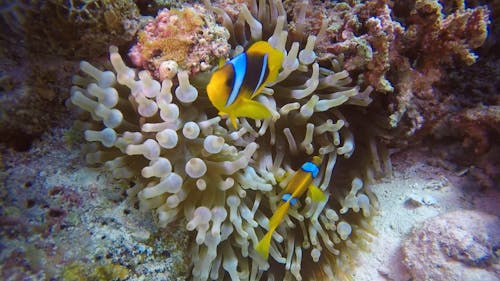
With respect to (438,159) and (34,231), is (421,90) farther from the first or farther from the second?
(34,231)

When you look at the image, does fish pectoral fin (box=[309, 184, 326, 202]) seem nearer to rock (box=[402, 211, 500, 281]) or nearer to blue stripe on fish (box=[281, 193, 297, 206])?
blue stripe on fish (box=[281, 193, 297, 206])

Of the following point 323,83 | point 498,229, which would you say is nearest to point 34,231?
point 323,83

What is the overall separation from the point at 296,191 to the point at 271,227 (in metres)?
0.28

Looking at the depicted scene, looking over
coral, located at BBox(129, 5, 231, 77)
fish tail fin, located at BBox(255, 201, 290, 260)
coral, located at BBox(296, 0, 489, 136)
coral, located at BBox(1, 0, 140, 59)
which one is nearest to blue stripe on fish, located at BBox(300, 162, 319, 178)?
fish tail fin, located at BBox(255, 201, 290, 260)

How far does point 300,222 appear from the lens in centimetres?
268

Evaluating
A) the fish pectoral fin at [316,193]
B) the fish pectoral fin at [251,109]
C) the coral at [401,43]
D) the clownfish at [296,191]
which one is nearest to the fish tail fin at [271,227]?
the clownfish at [296,191]

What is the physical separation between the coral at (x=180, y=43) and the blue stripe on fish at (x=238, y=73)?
23.5 inches

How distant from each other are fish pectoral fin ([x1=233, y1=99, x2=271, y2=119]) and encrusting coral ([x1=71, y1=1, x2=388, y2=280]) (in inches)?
14.6

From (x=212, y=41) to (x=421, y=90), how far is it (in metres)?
1.56

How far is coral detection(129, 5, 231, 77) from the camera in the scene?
2.18 metres

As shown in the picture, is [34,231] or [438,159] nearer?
[34,231]

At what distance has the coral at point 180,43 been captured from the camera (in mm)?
2184

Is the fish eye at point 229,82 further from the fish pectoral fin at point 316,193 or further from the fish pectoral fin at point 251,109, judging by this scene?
the fish pectoral fin at point 316,193

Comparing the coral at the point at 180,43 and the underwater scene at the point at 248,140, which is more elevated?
the coral at the point at 180,43
